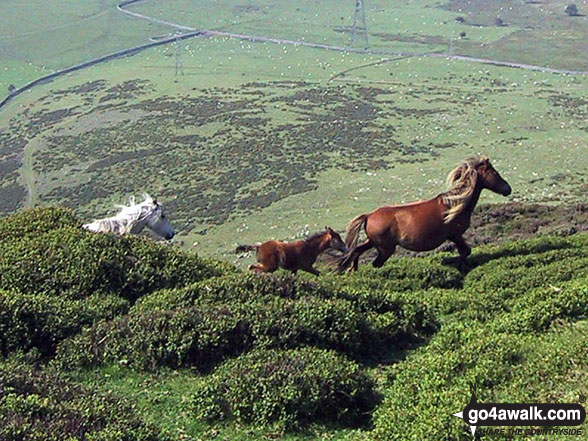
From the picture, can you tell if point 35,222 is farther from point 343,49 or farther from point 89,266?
point 343,49

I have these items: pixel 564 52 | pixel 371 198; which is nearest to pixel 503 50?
pixel 564 52

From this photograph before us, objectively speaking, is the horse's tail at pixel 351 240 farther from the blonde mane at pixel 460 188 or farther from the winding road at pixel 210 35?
the winding road at pixel 210 35

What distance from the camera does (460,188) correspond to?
49.3 ft

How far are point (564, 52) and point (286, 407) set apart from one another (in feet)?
287

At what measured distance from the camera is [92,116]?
70438 mm

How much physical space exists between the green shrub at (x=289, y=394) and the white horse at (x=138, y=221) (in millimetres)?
8453

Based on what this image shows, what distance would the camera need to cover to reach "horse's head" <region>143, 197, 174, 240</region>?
16.9 m

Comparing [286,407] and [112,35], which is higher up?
[286,407]

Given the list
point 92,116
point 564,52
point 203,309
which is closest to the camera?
point 203,309

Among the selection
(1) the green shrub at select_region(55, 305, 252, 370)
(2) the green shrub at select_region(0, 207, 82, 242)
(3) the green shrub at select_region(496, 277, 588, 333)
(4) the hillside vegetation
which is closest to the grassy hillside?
(2) the green shrub at select_region(0, 207, 82, 242)

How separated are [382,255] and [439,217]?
1561 mm

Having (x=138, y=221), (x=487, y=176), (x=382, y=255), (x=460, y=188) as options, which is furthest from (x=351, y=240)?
(x=138, y=221)

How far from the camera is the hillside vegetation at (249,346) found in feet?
24.4

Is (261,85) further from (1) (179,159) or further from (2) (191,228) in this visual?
(2) (191,228)
